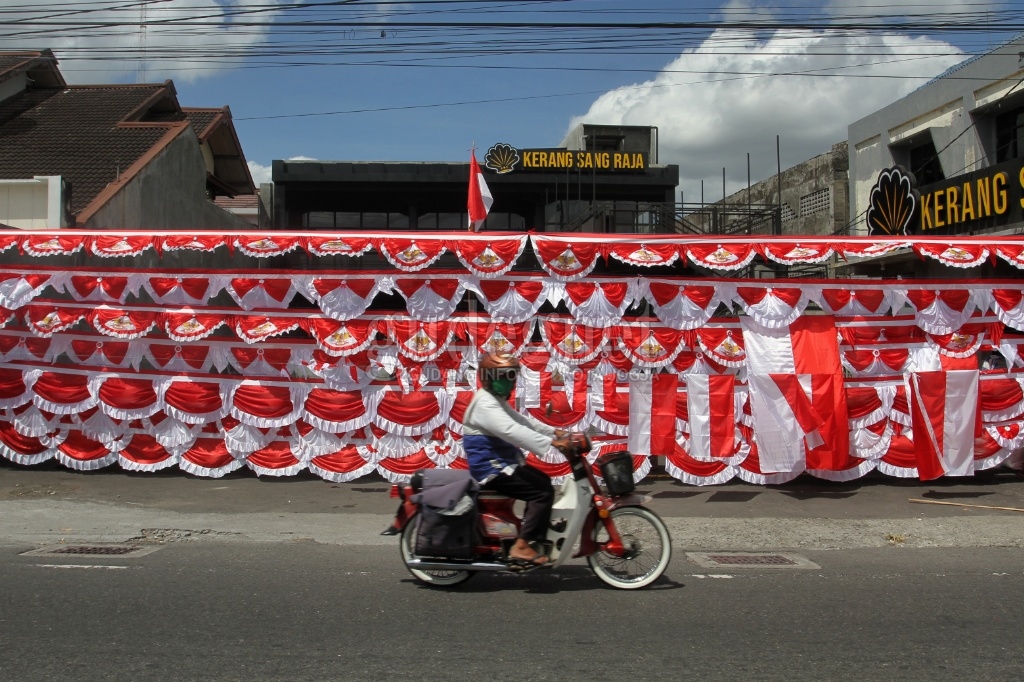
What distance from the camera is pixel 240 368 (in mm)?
10219

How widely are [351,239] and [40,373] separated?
419 centimetres

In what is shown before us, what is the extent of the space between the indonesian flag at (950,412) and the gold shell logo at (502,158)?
69.8 ft

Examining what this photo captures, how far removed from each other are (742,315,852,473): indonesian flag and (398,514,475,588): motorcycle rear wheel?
482cm

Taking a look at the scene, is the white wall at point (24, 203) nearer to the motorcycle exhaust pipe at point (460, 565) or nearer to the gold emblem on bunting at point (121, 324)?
the gold emblem on bunting at point (121, 324)

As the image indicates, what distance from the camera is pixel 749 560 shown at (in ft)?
23.2

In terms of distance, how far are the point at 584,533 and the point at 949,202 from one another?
511 inches

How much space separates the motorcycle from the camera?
5871 millimetres

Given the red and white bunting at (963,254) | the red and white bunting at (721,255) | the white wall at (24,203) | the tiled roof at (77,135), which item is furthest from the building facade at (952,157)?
the white wall at (24,203)

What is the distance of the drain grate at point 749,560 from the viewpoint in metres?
6.86

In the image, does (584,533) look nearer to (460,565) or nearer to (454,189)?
(460,565)

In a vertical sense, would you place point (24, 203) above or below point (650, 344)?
above

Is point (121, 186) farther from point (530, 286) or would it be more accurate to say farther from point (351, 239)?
point (530, 286)

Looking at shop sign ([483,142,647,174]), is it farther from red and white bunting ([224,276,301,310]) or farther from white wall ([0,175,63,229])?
red and white bunting ([224,276,301,310])

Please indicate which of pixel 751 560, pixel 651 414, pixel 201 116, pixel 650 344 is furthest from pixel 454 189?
pixel 751 560
